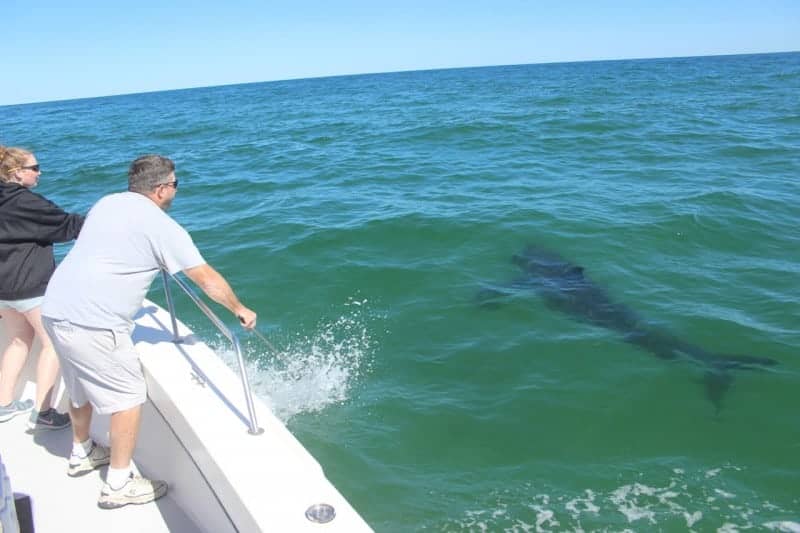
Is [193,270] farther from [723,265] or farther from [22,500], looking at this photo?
[723,265]

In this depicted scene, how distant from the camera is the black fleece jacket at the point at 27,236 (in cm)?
393

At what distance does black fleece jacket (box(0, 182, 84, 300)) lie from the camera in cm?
393

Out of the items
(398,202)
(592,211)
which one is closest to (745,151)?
(592,211)

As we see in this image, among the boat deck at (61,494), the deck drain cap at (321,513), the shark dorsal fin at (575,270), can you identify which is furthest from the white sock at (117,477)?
the shark dorsal fin at (575,270)

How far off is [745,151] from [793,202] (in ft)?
19.0

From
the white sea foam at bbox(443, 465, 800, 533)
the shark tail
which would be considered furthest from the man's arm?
the shark tail

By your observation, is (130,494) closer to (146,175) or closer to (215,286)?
(215,286)

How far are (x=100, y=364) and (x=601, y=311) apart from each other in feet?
22.7

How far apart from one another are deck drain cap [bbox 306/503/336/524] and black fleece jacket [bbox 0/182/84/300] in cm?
264

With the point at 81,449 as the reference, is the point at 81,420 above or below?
above

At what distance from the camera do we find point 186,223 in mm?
13383

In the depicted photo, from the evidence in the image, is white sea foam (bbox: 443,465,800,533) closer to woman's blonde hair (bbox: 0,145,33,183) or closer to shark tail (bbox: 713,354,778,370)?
shark tail (bbox: 713,354,778,370)

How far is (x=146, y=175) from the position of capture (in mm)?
3414

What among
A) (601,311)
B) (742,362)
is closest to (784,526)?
(742,362)
